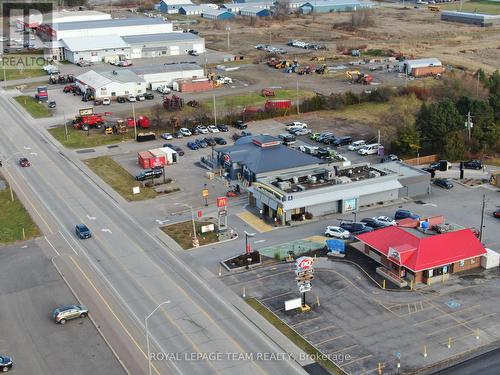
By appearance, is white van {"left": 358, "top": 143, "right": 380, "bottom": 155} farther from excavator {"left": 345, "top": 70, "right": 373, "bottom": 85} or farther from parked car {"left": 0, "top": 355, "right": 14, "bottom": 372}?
parked car {"left": 0, "top": 355, "right": 14, "bottom": 372}

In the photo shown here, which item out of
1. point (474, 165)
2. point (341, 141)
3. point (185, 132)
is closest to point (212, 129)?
point (185, 132)

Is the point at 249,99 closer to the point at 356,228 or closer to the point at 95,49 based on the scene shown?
the point at 95,49

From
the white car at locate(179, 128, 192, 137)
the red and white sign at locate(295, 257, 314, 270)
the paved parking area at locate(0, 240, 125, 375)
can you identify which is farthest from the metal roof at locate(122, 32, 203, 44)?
the red and white sign at locate(295, 257, 314, 270)

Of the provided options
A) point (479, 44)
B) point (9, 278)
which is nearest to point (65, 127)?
point (9, 278)

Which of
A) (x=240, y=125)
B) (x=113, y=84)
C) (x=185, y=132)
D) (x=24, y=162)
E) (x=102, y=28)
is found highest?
(x=102, y=28)

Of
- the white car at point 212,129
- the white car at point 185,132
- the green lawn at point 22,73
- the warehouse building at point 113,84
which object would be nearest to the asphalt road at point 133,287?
the white car at point 185,132

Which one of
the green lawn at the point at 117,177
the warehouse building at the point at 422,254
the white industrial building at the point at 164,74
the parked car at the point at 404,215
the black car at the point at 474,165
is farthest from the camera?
the white industrial building at the point at 164,74

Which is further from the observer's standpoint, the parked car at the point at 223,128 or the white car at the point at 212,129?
the parked car at the point at 223,128

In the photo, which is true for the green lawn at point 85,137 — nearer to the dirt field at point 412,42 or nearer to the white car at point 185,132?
the white car at point 185,132
